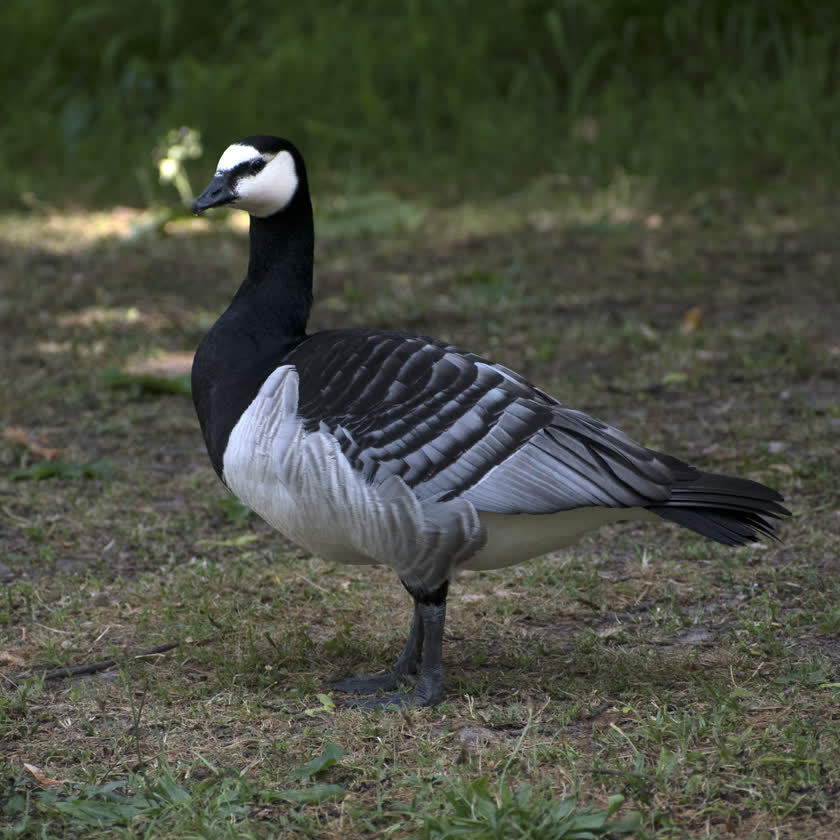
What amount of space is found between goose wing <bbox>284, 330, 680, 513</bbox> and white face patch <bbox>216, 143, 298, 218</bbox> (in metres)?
0.55

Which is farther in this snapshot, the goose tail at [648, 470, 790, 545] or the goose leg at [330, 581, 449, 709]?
the goose leg at [330, 581, 449, 709]

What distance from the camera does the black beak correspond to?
11.7 feet

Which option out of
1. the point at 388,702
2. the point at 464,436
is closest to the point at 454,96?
the point at 464,436

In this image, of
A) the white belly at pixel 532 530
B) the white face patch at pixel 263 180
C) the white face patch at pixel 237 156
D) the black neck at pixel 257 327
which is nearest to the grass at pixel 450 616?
the white belly at pixel 532 530

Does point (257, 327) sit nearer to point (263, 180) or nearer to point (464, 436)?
point (263, 180)

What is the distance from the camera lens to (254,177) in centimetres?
363

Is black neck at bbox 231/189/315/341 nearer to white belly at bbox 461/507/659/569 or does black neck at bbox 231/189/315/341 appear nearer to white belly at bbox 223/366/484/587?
white belly at bbox 223/366/484/587

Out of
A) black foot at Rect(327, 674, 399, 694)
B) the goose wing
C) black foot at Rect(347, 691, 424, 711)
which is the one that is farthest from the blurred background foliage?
black foot at Rect(347, 691, 424, 711)

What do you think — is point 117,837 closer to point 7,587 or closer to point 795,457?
point 7,587

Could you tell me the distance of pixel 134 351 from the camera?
6.58m

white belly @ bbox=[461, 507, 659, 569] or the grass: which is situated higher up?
white belly @ bbox=[461, 507, 659, 569]

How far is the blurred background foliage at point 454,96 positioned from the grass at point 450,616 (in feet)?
6.74

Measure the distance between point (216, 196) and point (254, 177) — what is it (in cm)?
13

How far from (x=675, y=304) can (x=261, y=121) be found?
13.9 feet
